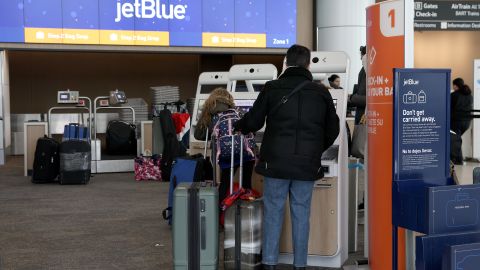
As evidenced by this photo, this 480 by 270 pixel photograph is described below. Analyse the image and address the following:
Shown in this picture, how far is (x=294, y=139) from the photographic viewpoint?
3812 mm

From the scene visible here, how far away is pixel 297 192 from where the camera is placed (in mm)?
3920

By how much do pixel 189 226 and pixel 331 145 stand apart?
99 centimetres

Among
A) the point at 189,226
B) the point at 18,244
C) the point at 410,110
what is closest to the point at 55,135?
the point at 18,244

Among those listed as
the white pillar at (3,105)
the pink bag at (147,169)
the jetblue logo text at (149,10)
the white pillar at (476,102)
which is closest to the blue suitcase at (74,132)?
the pink bag at (147,169)

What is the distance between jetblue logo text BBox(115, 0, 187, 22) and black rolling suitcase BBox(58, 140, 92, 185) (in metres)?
3.56

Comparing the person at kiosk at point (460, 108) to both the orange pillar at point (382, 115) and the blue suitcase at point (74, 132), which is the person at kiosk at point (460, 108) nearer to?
the blue suitcase at point (74, 132)

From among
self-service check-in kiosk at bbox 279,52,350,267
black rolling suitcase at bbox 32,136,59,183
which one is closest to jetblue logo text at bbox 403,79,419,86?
self-service check-in kiosk at bbox 279,52,350,267

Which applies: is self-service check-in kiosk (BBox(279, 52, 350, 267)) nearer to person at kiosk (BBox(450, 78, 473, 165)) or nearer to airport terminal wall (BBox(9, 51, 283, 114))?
person at kiosk (BBox(450, 78, 473, 165))

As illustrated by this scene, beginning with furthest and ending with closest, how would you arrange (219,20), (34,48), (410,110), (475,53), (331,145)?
(475,53)
(219,20)
(34,48)
(331,145)
(410,110)

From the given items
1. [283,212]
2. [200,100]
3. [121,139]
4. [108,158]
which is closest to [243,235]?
[283,212]

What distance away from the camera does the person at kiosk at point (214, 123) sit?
500 cm

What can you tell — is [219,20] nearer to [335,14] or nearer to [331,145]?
[335,14]

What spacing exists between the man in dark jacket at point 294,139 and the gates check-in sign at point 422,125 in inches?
19.0

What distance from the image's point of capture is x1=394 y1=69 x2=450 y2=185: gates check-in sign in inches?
137
